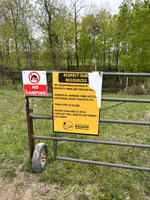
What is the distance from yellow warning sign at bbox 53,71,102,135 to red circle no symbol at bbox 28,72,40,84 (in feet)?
0.93

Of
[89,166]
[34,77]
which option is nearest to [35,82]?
[34,77]

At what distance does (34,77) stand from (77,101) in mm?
780

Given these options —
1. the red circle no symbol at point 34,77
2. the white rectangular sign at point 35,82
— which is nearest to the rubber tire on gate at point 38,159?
the white rectangular sign at point 35,82

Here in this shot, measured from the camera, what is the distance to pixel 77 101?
2.28 m

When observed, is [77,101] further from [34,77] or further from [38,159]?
[38,159]

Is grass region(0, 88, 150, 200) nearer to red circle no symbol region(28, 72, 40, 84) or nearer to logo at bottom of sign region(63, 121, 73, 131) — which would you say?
logo at bottom of sign region(63, 121, 73, 131)

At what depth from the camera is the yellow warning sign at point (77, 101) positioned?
84.8 inches

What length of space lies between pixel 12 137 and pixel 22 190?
1.79 meters

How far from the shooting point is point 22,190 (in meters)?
2.27

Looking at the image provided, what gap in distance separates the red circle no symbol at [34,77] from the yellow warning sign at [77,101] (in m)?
0.28

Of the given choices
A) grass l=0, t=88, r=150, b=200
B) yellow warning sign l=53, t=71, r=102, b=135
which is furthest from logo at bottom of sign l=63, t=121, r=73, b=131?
grass l=0, t=88, r=150, b=200

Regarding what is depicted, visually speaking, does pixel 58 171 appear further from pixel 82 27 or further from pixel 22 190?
pixel 82 27

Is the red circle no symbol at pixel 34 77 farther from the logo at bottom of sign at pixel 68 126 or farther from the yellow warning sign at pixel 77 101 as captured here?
the logo at bottom of sign at pixel 68 126

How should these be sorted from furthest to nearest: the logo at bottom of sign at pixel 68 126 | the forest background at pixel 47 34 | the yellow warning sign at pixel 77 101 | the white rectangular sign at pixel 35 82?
the forest background at pixel 47 34
the logo at bottom of sign at pixel 68 126
the white rectangular sign at pixel 35 82
the yellow warning sign at pixel 77 101
